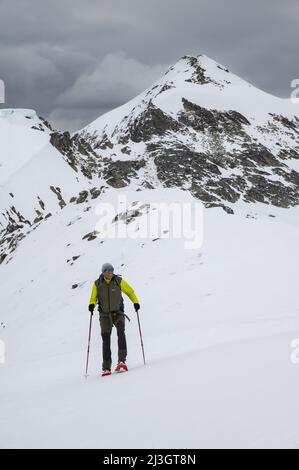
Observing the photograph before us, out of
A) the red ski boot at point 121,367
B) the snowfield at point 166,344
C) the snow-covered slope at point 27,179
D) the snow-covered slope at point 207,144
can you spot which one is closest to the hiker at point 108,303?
the red ski boot at point 121,367

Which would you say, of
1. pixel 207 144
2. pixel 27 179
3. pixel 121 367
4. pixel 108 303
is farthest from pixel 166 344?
pixel 207 144

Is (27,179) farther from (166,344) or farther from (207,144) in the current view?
(207,144)

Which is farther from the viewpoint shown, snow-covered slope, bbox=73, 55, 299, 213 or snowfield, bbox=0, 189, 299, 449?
snow-covered slope, bbox=73, 55, 299, 213

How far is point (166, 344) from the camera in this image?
9836mm

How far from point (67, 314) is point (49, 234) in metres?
13.5

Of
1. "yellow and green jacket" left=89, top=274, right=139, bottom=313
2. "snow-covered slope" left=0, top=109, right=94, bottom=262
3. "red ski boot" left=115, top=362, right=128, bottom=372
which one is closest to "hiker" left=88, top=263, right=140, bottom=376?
"yellow and green jacket" left=89, top=274, right=139, bottom=313

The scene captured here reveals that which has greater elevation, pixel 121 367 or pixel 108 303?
pixel 108 303

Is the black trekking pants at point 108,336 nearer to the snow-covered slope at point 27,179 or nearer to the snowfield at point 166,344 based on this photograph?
the snowfield at point 166,344

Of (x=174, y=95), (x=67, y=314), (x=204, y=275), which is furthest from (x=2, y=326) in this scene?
(x=174, y=95)

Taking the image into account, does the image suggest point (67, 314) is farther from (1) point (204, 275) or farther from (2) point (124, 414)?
(2) point (124, 414)

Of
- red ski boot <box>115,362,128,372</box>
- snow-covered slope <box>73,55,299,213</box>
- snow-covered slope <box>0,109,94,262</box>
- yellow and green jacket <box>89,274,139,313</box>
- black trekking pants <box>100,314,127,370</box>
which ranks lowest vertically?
red ski boot <box>115,362,128,372</box>

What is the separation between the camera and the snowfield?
434 centimetres

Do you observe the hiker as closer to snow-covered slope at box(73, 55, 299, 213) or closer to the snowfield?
the snowfield
